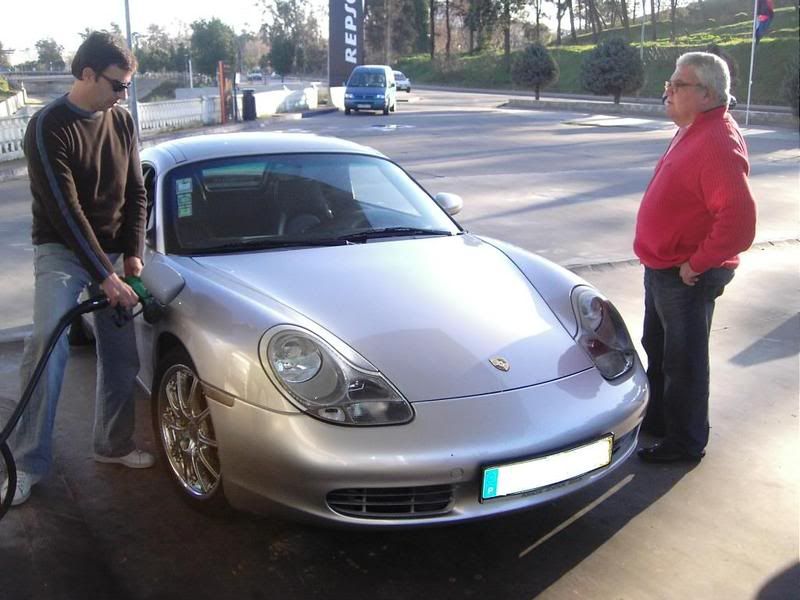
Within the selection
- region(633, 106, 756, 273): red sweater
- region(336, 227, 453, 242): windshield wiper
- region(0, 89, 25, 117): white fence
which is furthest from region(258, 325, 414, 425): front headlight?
region(0, 89, 25, 117): white fence

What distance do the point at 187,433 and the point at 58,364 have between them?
0.60 m

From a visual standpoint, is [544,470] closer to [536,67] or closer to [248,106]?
[248,106]

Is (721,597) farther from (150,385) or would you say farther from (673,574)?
(150,385)

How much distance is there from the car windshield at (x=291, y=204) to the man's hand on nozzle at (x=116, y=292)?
51cm

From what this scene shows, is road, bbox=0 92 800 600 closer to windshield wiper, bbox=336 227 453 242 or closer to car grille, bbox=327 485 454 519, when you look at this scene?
car grille, bbox=327 485 454 519

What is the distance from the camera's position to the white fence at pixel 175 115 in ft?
50.9

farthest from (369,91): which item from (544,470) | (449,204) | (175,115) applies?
(544,470)

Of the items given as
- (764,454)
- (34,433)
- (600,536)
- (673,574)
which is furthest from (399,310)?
(764,454)

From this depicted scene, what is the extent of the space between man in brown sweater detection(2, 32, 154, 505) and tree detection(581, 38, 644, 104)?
33087mm

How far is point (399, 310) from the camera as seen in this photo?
3105 mm

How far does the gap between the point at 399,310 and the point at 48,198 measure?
4.55ft

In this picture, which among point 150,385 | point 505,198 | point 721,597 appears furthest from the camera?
point 505,198

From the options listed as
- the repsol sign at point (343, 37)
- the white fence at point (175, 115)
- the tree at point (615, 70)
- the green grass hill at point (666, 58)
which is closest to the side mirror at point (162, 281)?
the white fence at point (175, 115)

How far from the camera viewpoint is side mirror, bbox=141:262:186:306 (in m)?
3.28
